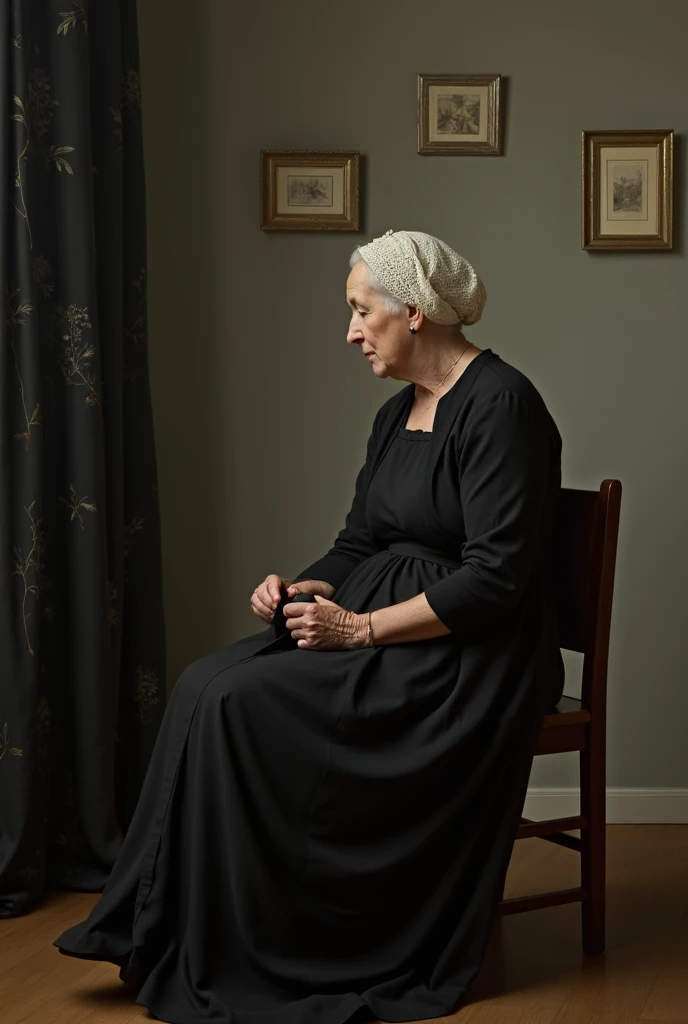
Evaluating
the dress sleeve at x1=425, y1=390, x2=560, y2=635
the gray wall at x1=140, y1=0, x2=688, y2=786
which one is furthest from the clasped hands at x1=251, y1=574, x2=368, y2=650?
the gray wall at x1=140, y1=0, x2=688, y2=786

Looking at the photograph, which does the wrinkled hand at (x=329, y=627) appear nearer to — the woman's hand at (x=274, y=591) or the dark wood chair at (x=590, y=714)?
the woman's hand at (x=274, y=591)

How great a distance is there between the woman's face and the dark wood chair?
0.46 m

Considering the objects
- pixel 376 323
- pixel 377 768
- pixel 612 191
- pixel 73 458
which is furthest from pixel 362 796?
pixel 612 191

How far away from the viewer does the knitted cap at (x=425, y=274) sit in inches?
83.1

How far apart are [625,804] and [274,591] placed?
1.37 meters

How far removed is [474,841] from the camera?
2012 mm

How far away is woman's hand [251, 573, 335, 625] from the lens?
2.24 metres

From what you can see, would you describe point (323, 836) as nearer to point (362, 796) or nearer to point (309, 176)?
point (362, 796)

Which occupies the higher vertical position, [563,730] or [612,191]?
[612,191]

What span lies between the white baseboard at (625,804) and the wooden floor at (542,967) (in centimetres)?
34

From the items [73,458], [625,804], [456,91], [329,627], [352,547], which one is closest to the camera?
[329,627]

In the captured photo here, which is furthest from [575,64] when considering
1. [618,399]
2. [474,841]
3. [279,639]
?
[474,841]

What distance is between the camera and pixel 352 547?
2436 mm

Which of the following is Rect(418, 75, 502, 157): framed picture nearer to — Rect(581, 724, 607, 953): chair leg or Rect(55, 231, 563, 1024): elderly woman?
Rect(55, 231, 563, 1024): elderly woman
